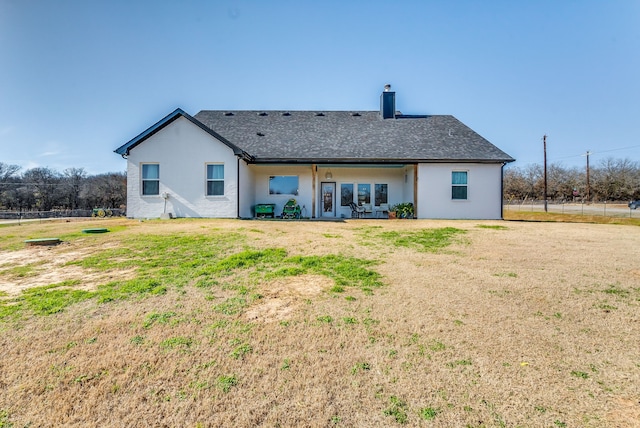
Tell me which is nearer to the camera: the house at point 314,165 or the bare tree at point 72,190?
the house at point 314,165

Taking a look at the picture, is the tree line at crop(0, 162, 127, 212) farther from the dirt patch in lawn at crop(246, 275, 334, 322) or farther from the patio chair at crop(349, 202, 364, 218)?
the dirt patch in lawn at crop(246, 275, 334, 322)

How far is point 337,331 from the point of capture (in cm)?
364

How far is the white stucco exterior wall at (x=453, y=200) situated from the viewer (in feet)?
50.9

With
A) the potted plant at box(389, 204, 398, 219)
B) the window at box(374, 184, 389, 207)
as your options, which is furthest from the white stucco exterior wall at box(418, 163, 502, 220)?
the window at box(374, 184, 389, 207)

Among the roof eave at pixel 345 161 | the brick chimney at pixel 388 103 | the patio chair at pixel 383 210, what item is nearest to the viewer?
the roof eave at pixel 345 161

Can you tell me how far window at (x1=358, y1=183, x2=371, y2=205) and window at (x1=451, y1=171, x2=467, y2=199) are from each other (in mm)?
4389

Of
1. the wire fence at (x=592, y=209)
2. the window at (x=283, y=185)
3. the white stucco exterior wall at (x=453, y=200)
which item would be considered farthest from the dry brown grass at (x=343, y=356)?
the wire fence at (x=592, y=209)

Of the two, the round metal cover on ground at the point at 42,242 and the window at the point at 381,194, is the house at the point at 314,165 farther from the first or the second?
the round metal cover on ground at the point at 42,242

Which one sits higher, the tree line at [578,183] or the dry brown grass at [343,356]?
the tree line at [578,183]

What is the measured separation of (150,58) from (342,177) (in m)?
10.7

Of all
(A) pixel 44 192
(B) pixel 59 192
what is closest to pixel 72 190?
(B) pixel 59 192

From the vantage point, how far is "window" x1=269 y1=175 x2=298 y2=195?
1684cm

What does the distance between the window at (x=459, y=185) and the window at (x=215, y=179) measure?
1153 cm

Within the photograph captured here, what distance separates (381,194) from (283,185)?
5611mm
